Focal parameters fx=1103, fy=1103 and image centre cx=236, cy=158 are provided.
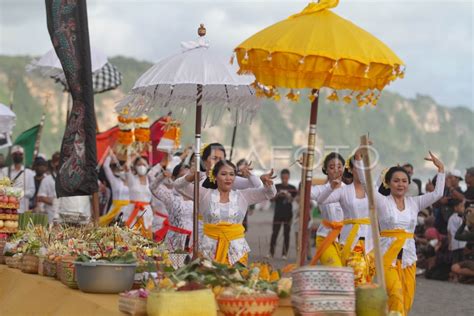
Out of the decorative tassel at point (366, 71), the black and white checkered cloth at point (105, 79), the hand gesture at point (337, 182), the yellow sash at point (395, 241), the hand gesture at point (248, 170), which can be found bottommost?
the yellow sash at point (395, 241)

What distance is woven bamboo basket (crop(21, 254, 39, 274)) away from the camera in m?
9.16

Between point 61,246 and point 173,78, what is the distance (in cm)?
167

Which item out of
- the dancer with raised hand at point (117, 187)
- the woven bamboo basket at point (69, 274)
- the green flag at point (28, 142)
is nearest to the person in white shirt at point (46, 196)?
the dancer with raised hand at point (117, 187)

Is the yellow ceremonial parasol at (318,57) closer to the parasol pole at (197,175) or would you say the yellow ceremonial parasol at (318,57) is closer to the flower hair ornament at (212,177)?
the parasol pole at (197,175)

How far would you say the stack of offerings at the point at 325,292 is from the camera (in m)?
6.45

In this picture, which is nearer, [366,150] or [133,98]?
[366,150]

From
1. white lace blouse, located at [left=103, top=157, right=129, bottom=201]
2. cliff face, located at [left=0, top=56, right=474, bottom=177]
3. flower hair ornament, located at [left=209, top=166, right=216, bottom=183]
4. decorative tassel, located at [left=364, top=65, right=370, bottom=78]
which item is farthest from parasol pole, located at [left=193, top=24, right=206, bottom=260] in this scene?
cliff face, located at [left=0, top=56, right=474, bottom=177]

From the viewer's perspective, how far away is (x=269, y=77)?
687cm

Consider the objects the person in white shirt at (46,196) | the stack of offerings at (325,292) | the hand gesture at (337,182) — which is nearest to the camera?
the stack of offerings at (325,292)

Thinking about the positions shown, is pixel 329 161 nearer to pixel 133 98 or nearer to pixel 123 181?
pixel 133 98

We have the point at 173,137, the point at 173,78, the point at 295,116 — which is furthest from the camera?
the point at 295,116

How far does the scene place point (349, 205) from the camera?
1007 cm

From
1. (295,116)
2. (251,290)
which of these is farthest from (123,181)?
(295,116)

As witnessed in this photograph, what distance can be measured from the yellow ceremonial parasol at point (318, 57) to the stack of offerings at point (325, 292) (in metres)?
0.54
